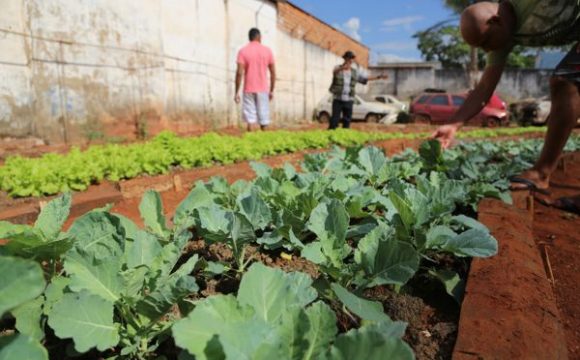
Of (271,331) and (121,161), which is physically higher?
(121,161)

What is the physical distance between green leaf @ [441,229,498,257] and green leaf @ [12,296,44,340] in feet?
3.42

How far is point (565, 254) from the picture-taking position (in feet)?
6.23

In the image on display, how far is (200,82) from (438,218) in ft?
35.7

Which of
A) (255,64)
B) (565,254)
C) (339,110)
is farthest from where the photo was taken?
(339,110)

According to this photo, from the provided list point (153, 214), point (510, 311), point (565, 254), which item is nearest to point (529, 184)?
point (565, 254)

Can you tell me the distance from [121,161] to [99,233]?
259cm

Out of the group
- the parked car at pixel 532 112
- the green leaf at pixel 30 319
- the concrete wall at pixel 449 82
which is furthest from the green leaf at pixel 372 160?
the concrete wall at pixel 449 82

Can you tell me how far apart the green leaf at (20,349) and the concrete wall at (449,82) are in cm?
3259

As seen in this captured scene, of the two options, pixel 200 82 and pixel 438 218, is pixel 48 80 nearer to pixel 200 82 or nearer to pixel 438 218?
pixel 200 82

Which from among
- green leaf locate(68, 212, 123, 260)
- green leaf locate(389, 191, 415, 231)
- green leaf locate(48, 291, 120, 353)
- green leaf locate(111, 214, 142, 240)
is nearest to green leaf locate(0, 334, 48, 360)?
green leaf locate(48, 291, 120, 353)

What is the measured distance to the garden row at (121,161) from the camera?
10.3ft

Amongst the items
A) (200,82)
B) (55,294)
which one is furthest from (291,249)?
(200,82)

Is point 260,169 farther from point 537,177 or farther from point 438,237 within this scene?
point 537,177

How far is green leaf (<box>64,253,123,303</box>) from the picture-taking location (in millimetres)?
937
